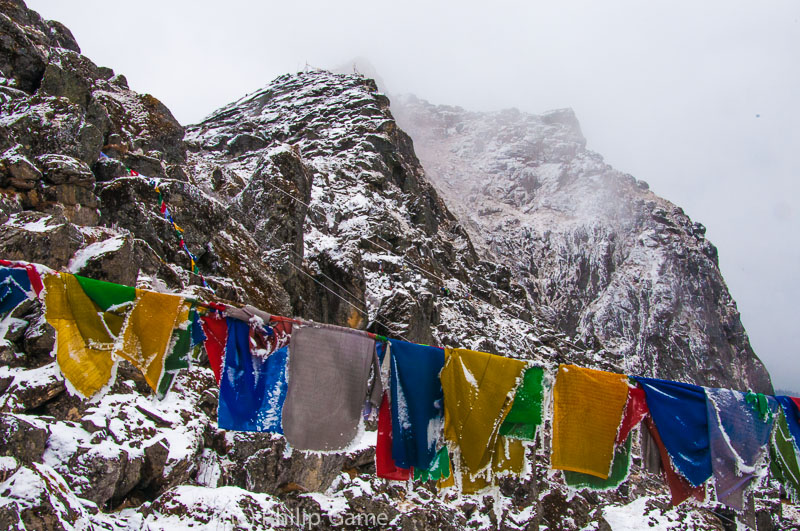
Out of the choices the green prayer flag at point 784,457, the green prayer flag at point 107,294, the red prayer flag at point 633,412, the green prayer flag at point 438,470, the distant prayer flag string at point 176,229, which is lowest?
the green prayer flag at point 438,470

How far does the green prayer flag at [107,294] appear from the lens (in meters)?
4.82

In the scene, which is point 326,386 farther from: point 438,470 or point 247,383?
point 438,470

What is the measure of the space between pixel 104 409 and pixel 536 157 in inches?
2839

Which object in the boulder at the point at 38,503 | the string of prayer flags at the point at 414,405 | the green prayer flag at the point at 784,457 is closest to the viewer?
the boulder at the point at 38,503

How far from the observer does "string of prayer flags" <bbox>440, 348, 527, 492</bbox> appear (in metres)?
5.37

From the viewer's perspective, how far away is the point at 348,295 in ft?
69.5

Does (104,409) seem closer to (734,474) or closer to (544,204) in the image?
(734,474)

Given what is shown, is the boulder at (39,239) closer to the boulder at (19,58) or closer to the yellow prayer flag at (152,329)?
the yellow prayer flag at (152,329)

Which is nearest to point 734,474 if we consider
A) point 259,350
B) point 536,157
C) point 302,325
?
point 302,325

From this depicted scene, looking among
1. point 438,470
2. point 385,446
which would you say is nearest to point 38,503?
point 385,446

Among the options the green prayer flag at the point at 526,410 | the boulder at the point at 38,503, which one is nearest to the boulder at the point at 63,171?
the boulder at the point at 38,503

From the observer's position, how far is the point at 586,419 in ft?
18.2

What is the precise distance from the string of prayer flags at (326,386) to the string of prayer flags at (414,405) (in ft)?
1.20

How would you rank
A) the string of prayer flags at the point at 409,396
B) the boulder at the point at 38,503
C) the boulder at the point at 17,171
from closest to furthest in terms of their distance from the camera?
the boulder at the point at 38,503 → the string of prayer flags at the point at 409,396 → the boulder at the point at 17,171
